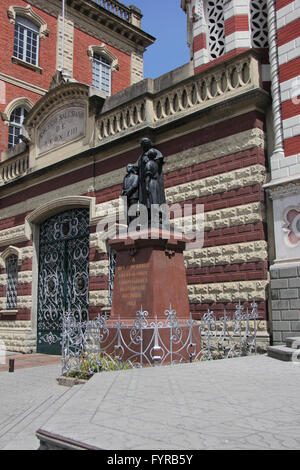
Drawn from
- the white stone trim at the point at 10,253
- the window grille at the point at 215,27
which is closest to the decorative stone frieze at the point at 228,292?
the window grille at the point at 215,27

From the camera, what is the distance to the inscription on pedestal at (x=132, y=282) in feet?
30.4

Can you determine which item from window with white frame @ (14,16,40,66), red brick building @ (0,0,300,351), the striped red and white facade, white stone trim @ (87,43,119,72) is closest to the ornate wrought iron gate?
red brick building @ (0,0,300,351)

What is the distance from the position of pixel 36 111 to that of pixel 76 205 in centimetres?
469

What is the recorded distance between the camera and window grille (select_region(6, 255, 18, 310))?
58.9ft

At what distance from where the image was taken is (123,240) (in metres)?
9.73

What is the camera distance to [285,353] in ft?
27.5

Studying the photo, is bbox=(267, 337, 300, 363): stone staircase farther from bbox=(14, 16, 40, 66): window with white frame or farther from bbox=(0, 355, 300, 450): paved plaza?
bbox=(14, 16, 40, 66): window with white frame

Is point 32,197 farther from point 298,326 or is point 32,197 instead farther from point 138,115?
point 298,326

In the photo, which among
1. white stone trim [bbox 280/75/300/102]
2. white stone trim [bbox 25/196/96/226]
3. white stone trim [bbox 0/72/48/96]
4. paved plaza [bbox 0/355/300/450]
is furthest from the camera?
white stone trim [bbox 0/72/48/96]

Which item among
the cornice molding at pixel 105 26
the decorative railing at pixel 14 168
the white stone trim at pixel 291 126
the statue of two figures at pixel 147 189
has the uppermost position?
the cornice molding at pixel 105 26

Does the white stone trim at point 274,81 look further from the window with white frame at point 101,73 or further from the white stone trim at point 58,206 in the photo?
the window with white frame at point 101,73

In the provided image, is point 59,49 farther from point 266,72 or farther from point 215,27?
point 266,72

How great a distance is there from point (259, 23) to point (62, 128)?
787 cm

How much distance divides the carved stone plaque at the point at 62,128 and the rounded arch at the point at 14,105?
4820 mm
